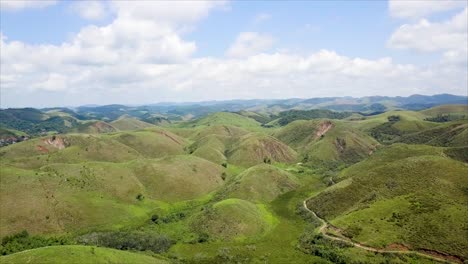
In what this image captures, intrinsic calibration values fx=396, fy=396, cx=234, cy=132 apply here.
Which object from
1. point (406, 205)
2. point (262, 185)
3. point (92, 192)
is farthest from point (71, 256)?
point (262, 185)

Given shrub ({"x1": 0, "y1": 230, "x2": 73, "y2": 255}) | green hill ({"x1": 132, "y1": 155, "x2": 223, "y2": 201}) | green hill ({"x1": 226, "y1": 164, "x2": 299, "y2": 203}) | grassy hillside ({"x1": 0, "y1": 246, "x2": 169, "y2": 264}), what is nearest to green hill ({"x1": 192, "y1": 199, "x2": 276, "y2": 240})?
green hill ({"x1": 226, "y1": 164, "x2": 299, "y2": 203})

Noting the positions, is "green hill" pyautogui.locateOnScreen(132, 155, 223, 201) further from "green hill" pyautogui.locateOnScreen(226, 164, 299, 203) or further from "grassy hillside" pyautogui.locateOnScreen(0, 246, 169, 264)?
"grassy hillside" pyautogui.locateOnScreen(0, 246, 169, 264)

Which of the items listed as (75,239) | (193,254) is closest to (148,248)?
(193,254)

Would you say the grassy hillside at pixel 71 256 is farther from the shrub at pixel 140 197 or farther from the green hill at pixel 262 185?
the green hill at pixel 262 185

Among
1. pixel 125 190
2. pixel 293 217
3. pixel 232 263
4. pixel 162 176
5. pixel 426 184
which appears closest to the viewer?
pixel 232 263

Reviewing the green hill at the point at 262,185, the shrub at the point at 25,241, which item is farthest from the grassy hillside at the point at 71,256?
the green hill at the point at 262,185

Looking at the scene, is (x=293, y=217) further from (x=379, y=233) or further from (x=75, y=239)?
(x=75, y=239)
